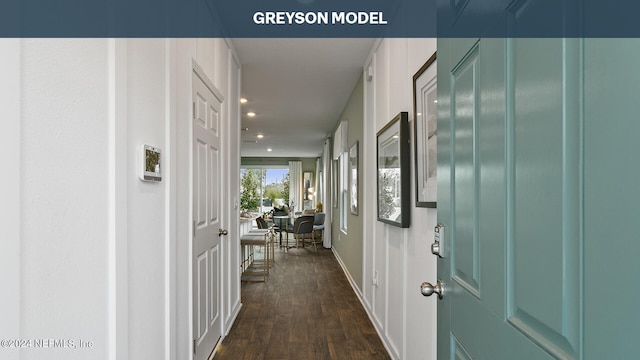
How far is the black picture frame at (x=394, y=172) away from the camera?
2.42 meters

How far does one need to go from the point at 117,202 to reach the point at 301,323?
8.69 ft

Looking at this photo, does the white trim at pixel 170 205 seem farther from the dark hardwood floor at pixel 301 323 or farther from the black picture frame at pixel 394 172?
the black picture frame at pixel 394 172

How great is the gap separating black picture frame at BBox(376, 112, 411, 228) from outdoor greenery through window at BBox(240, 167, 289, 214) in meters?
11.0

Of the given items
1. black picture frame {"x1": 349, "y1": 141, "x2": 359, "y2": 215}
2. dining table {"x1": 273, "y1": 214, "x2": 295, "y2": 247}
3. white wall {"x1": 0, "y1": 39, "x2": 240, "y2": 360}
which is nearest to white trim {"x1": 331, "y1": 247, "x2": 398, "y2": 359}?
black picture frame {"x1": 349, "y1": 141, "x2": 359, "y2": 215}

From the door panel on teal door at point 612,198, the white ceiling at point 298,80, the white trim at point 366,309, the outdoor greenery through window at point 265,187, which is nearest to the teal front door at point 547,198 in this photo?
the door panel on teal door at point 612,198

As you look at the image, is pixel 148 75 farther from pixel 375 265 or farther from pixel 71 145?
pixel 375 265

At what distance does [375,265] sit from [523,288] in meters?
2.96

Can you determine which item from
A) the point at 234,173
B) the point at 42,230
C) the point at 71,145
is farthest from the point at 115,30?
the point at 234,173

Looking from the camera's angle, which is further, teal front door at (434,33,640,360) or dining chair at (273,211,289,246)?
dining chair at (273,211,289,246)

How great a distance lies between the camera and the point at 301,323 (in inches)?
142

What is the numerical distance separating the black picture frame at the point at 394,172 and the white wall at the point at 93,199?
1338mm

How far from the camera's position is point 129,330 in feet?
4.83

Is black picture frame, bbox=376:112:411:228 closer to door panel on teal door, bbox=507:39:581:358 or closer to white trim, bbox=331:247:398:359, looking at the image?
white trim, bbox=331:247:398:359

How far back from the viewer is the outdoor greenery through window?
1394 centimetres
